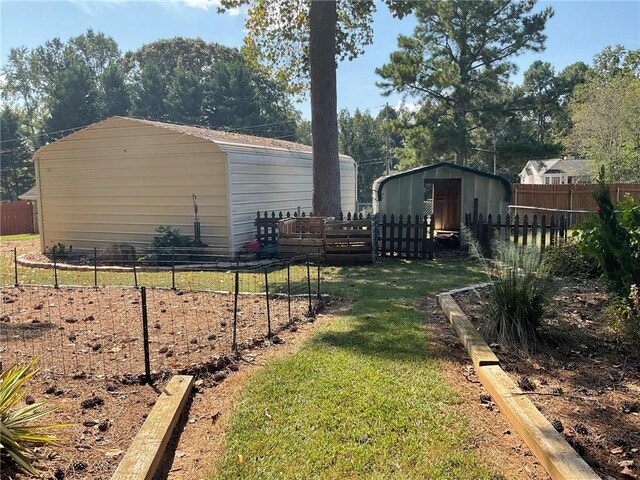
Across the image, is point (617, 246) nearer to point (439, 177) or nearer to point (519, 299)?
point (519, 299)

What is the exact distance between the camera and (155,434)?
2936 millimetres

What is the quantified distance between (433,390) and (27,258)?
13.7 m

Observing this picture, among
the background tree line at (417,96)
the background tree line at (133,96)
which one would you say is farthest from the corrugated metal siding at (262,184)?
the background tree line at (133,96)

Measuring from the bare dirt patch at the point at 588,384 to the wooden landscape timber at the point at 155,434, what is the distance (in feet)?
8.16

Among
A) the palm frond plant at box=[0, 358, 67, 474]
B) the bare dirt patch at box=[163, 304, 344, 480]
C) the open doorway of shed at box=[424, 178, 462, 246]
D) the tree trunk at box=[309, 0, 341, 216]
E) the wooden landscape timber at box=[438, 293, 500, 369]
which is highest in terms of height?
the tree trunk at box=[309, 0, 341, 216]

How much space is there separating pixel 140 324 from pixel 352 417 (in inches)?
138

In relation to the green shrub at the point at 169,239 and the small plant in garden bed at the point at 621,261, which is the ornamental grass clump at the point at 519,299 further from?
the green shrub at the point at 169,239

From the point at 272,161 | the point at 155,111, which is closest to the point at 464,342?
the point at 272,161

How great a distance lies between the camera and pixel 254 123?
4253 cm

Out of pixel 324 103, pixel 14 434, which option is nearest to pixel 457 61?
pixel 324 103

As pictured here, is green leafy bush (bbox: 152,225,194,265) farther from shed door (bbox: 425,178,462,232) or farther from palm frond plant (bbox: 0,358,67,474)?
palm frond plant (bbox: 0,358,67,474)

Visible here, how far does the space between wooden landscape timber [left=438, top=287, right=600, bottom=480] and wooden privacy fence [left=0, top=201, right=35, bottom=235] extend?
1097 inches

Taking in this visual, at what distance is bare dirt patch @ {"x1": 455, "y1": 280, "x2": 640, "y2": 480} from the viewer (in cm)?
287

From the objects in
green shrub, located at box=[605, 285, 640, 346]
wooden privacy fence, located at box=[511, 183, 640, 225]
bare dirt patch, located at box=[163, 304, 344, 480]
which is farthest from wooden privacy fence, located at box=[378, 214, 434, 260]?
wooden privacy fence, located at box=[511, 183, 640, 225]
